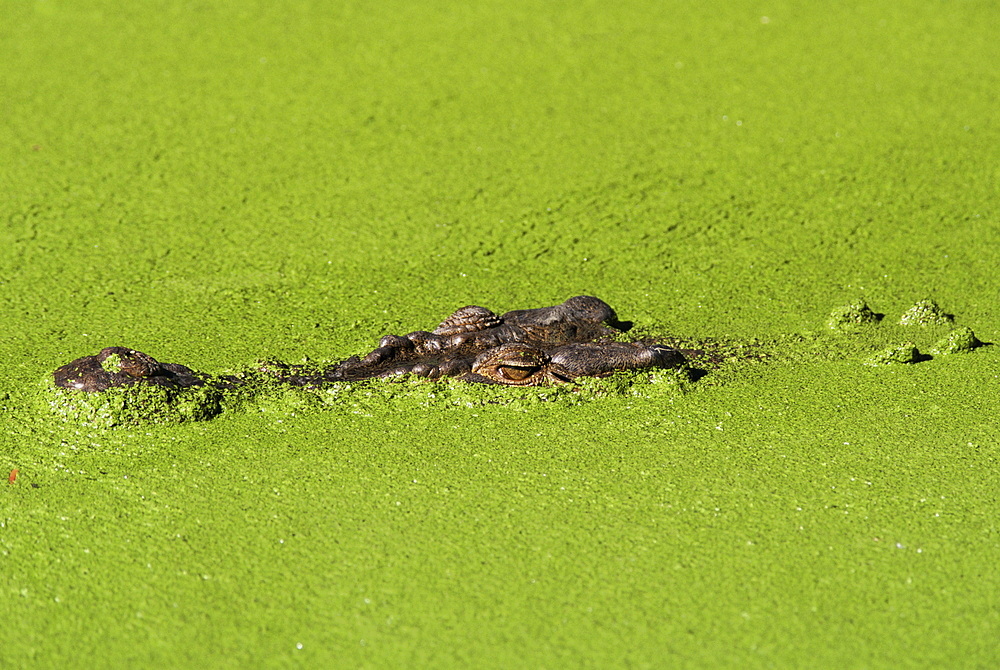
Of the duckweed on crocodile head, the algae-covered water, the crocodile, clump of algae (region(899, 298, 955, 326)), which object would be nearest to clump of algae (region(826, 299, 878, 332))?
the algae-covered water

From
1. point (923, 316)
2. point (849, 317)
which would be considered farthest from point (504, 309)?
point (923, 316)

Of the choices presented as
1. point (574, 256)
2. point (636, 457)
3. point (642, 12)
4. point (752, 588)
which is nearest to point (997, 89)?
point (642, 12)

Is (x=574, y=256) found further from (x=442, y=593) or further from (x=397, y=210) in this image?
(x=442, y=593)

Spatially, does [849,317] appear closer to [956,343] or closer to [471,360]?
[956,343]

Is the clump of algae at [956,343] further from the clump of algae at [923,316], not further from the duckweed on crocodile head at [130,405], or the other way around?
the duckweed on crocodile head at [130,405]

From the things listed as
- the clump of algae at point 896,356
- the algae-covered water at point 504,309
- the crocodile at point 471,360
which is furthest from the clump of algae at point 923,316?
the crocodile at point 471,360
